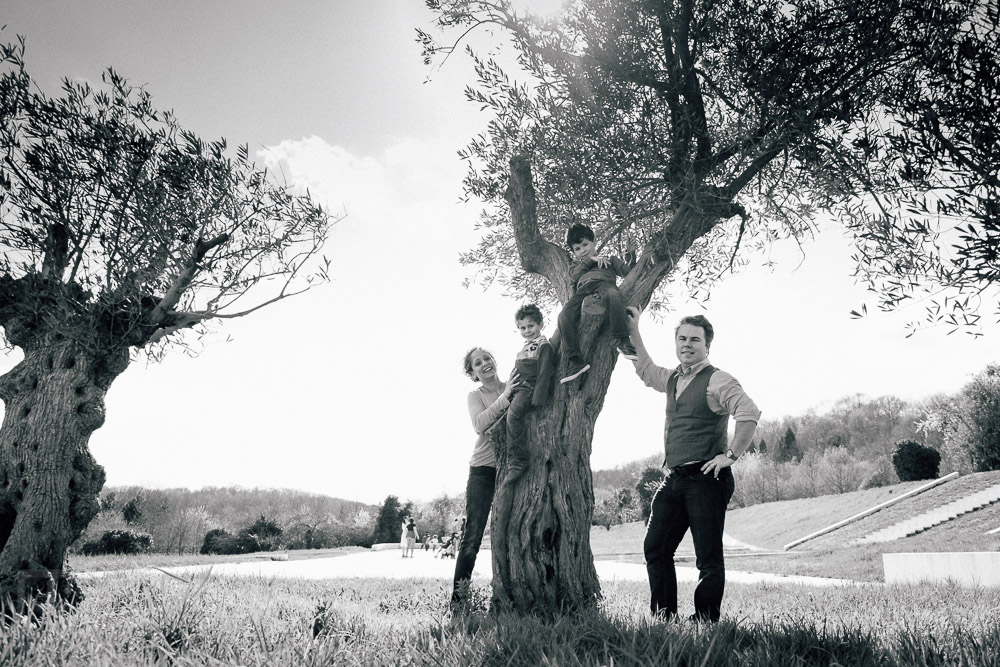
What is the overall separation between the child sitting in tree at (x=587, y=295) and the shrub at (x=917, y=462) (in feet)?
108

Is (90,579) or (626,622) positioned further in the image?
(90,579)

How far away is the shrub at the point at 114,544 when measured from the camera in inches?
782

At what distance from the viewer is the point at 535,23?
259 inches

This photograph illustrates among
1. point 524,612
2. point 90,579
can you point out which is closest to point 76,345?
point 90,579

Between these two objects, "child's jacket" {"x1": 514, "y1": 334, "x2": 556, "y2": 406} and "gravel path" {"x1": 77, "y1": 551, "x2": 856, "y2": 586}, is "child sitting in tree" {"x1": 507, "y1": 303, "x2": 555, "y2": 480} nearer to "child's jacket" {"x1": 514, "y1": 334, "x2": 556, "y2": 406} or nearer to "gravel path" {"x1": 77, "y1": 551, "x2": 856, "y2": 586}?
"child's jacket" {"x1": 514, "y1": 334, "x2": 556, "y2": 406}

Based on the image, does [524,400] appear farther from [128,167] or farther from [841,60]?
[128,167]

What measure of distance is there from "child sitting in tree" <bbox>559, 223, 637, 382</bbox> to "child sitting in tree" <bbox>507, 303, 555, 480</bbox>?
18 cm

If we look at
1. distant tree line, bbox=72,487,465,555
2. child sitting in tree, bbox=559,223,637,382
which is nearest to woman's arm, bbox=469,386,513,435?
child sitting in tree, bbox=559,223,637,382

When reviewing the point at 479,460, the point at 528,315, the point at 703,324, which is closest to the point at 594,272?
the point at 528,315

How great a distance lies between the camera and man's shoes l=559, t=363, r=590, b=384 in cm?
505

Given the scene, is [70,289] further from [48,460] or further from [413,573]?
[413,573]

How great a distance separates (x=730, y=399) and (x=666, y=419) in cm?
56

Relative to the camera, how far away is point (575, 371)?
5109 mm

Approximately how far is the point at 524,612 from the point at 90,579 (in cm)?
604
